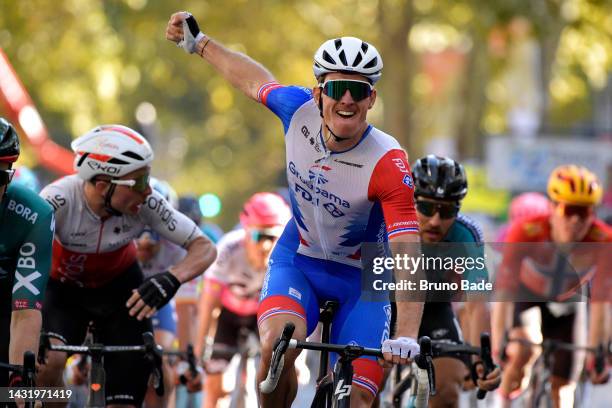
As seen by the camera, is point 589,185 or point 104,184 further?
point 589,185

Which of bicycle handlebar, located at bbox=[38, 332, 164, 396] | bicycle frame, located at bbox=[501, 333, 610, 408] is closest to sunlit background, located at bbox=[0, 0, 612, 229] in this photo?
bicycle frame, located at bbox=[501, 333, 610, 408]

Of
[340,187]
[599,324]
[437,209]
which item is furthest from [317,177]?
[599,324]

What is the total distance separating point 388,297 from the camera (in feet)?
27.1

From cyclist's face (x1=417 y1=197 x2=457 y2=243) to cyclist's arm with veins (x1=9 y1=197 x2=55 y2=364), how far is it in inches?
113

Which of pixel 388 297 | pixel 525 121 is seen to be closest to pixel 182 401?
pixel 388 297

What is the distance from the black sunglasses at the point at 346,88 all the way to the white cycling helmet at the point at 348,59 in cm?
6

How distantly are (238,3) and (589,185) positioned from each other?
19333 mm

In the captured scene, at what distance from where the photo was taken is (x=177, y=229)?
9.40 metres

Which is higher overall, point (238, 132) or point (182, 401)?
point (238, 132)

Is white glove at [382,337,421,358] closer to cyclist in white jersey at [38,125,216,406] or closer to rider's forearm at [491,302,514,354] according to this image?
cyclist in white jersey at [38,125,216,406]

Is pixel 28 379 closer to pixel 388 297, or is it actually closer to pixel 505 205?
pixel 388 297

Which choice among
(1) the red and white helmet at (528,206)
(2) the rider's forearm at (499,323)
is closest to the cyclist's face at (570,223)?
(2) the rider's forearm at (499,323)

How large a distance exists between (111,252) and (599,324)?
4.26 meters

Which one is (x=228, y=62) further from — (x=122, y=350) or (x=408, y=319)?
(x=408, y=319)
